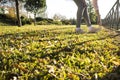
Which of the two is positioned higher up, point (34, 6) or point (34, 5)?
point (34, 5)

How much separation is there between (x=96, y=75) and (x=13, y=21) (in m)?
48.4

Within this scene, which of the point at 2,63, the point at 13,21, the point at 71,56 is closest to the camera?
the point at 2,63

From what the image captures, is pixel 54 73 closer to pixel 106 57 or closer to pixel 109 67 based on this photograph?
pixel 109 67

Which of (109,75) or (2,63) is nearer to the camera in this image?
(109,75)

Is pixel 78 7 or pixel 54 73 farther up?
pixel 78 7

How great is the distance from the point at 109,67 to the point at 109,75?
1.35 ft

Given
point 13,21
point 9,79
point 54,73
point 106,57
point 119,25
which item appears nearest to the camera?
point 9,79

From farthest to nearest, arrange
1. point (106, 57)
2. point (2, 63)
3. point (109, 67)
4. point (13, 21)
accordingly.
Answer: point (13, 21) < point (106, 57) < point (109, 67) < point (2, 63)

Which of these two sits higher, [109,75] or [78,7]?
[78,7]

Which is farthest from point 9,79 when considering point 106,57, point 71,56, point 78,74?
point 106,57

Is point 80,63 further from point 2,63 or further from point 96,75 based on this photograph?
point 2,63

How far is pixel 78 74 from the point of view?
260cm

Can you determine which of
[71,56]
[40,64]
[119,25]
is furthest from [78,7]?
[40,64]

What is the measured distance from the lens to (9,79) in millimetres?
2297
